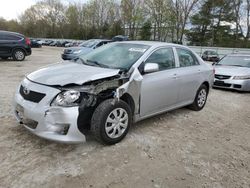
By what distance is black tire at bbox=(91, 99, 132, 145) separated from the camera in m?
3.17

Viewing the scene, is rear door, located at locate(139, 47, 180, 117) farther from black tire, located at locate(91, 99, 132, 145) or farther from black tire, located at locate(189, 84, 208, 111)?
black tire, located at locate(189, 84, 208, 111)

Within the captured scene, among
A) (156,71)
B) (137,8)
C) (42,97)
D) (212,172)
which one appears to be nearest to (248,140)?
(212,172)

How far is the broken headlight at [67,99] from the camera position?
2987 mm

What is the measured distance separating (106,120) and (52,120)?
72cm

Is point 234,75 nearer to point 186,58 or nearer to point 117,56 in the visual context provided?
point 186,58

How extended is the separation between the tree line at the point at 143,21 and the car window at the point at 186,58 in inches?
1473

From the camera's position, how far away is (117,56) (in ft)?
13.5

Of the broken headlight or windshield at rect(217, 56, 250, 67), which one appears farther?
windshield at rect(217, 56, 250, 67)

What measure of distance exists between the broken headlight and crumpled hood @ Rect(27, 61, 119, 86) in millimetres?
149

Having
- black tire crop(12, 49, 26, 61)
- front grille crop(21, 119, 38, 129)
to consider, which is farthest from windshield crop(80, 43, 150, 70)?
black tire crop(12, 49, 26, 61)

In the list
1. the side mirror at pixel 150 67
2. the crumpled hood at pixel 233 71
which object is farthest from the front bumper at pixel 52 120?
the crumpled hood at pixel 233 71

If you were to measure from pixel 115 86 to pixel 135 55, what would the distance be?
813 millimetres

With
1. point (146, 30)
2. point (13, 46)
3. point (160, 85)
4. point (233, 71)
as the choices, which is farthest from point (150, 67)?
point (146, 30)

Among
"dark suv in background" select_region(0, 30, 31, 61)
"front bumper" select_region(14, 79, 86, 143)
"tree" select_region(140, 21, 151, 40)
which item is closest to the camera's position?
"front bumper" select_region(14, 79, 86, 143)
